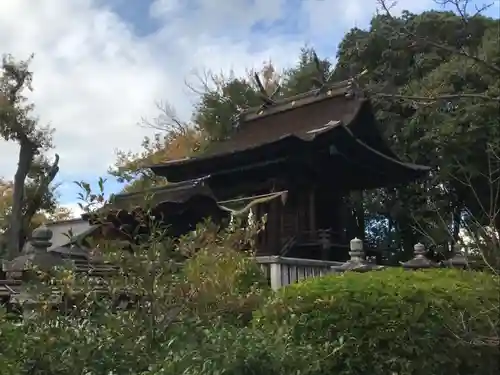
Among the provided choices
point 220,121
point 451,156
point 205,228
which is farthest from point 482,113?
point 205,228

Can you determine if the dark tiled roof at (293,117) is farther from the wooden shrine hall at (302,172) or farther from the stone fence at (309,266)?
the stone fence at (309,266)

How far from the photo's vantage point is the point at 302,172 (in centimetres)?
1265

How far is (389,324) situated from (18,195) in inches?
629

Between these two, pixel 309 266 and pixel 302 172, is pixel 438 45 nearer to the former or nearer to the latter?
pixel 309 266

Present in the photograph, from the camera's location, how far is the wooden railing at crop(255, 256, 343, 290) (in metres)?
7.73

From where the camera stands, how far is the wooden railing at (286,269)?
25.3 feet

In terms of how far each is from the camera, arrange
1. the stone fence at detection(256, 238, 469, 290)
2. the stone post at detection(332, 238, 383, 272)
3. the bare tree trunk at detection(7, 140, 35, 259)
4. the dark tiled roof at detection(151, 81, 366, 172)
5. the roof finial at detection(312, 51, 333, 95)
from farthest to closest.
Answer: the bare tree trunk at detection(7, 140, 35, 259) < the dark tiled roof at detection(151, 81, 366, 172) < the stone fence at detection(256, 238, 469, 290) < the stone post at detection(332, 238, 383, 272) < the roof finial at detection(312, 51, 333, 95)

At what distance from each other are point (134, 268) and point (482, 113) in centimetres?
1442

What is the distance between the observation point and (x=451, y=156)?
57.8 feet

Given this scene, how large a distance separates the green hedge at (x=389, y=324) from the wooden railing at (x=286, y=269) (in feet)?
7.57

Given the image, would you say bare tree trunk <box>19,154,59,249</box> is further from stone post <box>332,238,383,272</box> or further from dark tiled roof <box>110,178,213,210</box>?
stone post <box>332,238,383,272</box>

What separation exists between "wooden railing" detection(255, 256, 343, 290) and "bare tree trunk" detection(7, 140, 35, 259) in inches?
444

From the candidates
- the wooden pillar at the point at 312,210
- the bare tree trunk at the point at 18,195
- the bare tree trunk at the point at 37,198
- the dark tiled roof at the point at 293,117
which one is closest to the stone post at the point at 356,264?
the wooden pillar at the point at 312,210

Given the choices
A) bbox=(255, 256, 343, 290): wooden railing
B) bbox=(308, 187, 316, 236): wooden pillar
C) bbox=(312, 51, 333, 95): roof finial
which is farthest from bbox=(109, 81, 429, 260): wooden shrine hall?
bbox=(255, 256, 343, 290): wooden railing
